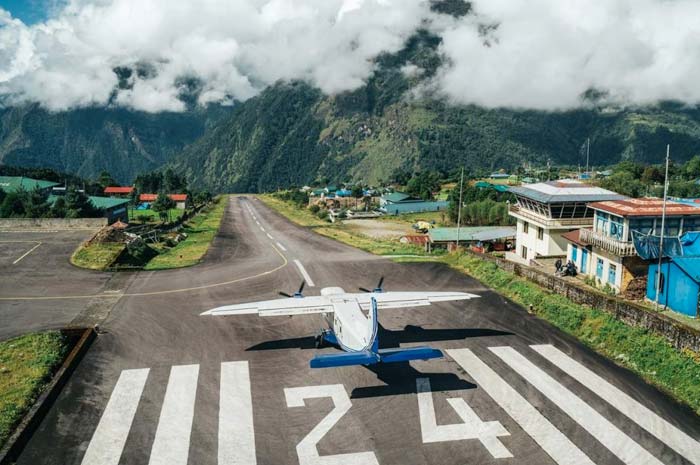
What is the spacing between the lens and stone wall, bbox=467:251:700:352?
2750 cm

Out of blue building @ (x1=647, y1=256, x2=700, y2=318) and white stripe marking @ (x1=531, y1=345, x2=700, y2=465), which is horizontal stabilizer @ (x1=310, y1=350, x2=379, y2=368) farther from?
blue building @ (x1=647, y1=256, x2=700, y2=318)

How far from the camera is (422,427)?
21953 millimetres

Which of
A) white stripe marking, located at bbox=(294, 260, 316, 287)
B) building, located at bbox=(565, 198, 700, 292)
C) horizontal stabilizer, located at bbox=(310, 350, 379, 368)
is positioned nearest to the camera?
horizontal stabilizer, located at bbox=(310, 350, 379, 368)

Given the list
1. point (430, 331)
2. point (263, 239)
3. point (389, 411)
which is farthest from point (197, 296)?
point (263, 239)

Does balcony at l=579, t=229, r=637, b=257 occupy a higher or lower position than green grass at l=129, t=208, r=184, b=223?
higher

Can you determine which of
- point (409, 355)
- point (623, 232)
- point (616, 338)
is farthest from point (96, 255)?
point (623, 232)

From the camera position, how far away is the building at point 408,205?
158625mm

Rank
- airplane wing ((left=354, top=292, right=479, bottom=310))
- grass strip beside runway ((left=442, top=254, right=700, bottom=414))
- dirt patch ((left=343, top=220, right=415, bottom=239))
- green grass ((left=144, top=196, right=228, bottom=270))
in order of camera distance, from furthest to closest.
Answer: dirt patch ((left=343, top=220, right=415, bottom=239))
green grass ((left=144, top=196, right=228, bottom=270))
airplane wing ((left=354, top=292, right=479, bottom=310))
grass strip beside runway ((left=442, top=254, right=700, bottom=414))

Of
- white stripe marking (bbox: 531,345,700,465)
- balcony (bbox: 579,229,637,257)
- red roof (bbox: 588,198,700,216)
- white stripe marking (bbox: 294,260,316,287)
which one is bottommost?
white stripe marking (bbox: 531,345,700,465)

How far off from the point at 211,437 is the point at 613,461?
16.3 m

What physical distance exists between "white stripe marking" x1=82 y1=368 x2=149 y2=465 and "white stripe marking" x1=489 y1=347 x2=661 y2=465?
19.8 meters

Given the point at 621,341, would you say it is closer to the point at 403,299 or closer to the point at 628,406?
the point at 628,406

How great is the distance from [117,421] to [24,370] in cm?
842

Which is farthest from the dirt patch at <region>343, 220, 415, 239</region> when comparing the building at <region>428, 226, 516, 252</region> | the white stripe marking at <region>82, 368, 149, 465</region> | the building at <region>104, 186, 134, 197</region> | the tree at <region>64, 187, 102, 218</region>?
the building at <region>104, 186, 134, 197</region>
